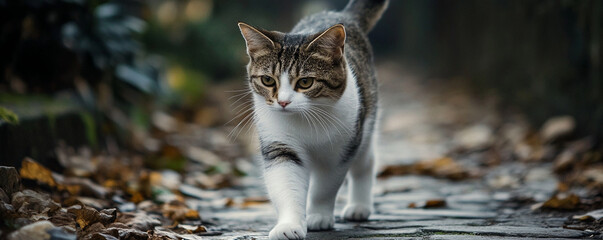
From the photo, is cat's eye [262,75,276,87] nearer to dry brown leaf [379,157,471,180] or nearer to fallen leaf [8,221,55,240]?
fallen leaf [8,221,55,240]

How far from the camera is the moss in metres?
3.42

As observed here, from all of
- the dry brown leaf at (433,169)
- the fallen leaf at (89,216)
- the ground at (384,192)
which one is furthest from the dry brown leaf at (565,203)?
the fallen leaf at (89,216)

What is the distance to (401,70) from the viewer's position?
1540cm

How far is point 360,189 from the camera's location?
140 inches

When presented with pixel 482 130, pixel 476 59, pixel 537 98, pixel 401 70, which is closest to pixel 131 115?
pixel 482 130

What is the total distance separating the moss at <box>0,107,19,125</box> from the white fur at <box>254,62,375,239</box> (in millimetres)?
1354

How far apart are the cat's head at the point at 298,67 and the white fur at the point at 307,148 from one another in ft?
0.04

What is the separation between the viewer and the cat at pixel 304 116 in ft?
9.70

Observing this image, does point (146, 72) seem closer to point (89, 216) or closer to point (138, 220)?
point (138, 220)

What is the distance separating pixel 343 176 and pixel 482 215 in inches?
32.4

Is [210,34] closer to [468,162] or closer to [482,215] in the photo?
[468,162]

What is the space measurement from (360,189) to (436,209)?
1.51ft

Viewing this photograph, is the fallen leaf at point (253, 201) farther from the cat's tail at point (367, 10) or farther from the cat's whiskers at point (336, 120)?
the cat's tail at point (367, 10)

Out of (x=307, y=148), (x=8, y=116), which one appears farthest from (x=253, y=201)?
(x=8, y=116)
